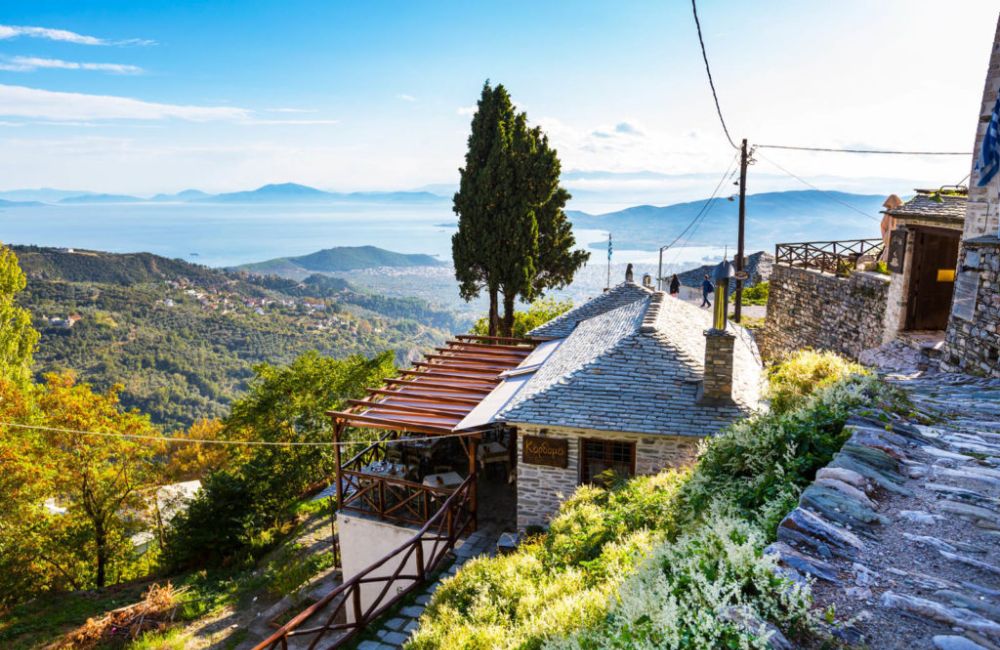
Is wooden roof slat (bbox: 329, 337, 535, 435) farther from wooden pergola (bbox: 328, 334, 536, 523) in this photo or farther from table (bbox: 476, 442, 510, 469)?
table (bbox: 476, 442, 510, 469)

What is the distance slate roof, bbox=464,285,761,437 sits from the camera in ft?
34.5

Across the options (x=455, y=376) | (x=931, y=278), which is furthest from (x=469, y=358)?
(x=931, y=278)

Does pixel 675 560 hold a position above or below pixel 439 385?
above

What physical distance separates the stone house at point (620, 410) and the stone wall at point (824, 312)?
5367 mm

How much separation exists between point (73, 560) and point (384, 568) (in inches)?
627

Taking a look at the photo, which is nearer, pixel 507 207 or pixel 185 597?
pixel 185 597

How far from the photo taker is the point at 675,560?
383 cm

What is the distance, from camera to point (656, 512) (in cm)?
702

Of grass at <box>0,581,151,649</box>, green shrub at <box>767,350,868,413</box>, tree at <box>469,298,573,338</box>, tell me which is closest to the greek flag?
green shrub at <box>767,350,868,413</box>

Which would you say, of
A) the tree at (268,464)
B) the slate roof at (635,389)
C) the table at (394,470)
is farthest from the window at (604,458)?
the tree at (268,464)

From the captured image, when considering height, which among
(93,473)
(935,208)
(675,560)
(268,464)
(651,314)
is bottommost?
(268,464)

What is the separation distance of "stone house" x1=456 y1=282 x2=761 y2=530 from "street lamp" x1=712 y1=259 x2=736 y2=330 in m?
0.30

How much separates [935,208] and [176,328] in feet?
299

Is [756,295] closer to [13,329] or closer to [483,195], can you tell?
[483,195]
